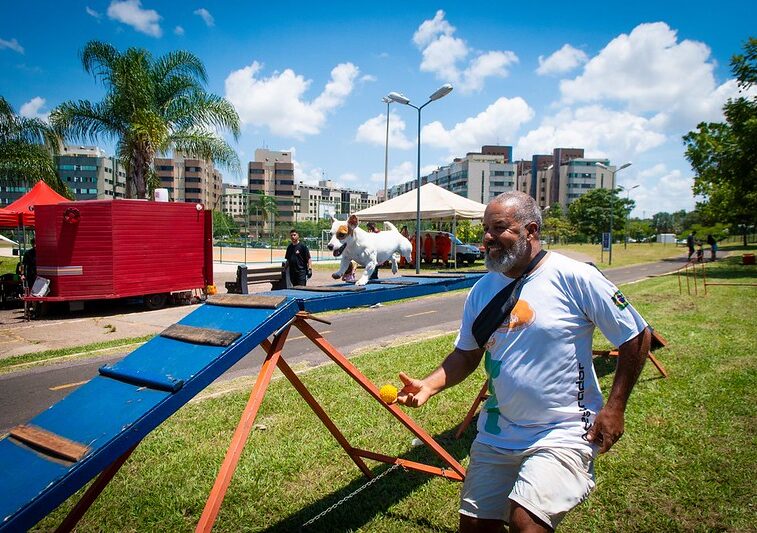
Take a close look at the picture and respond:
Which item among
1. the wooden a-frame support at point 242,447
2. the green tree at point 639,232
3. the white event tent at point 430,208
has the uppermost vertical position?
the green tree at point 639,232

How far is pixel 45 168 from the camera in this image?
69.1 feet

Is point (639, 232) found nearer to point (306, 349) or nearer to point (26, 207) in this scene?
point (306, 349)

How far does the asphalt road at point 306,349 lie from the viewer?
20.9 ft

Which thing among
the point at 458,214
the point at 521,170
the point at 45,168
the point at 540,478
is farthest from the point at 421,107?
the point at 521,170

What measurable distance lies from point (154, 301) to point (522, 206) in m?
13.8

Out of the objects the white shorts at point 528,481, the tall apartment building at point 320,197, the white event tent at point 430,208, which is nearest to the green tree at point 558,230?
the white event tent at point 430,208

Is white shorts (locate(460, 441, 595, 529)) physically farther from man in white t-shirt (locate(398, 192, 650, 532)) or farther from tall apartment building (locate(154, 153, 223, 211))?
tall apartment building (locate(154, 153, 223, 211))

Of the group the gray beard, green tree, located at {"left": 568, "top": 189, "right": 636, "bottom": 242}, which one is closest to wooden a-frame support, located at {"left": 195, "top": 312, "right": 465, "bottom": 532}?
the gray beard

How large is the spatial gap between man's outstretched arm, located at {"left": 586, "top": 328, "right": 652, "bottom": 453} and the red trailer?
43.3 ft

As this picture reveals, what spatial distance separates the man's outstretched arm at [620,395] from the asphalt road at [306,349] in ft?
18.5

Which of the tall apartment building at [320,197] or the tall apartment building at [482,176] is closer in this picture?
the tall apartment building at [482,176]

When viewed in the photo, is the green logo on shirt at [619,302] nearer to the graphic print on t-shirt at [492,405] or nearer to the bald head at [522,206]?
the bald head at [522,206]

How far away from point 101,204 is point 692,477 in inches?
531

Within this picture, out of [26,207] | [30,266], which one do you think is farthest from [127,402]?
[26,207]
